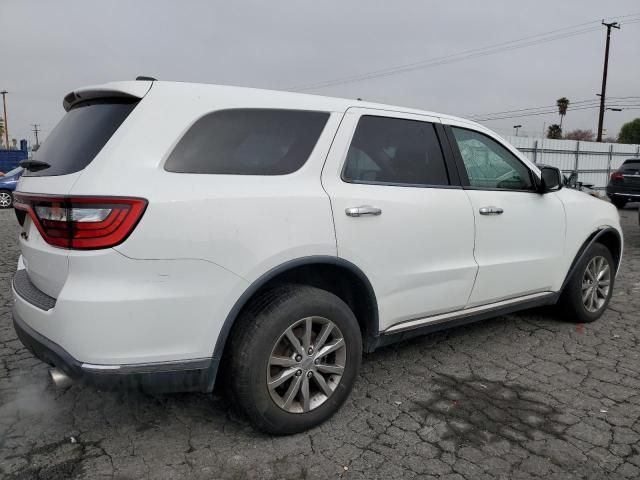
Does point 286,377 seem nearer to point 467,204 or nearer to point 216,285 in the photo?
point 216,285

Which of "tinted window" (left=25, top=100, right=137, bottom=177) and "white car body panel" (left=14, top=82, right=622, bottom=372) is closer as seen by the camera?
"white car body panel" (left=14, top=82, right=622, bottom=372)

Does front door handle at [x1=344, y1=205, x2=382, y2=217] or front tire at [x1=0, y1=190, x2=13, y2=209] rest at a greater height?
front door handle at [x1=344, y1=205, x2=382, y2=217]

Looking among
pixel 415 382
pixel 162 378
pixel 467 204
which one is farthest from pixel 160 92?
pixel 415 382

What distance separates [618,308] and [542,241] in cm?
187

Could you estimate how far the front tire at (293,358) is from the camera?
247cm

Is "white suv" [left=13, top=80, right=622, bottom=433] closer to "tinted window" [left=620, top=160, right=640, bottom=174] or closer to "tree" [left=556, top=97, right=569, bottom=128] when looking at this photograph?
"tinted window" [left=620, top=160, right=640, bottom=174]

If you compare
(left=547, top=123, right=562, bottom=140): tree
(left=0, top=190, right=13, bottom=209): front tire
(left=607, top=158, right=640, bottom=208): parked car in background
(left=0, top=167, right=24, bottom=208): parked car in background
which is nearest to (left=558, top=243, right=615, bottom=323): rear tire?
(left=607, top=158, right=640, bottom=208): parked car in background

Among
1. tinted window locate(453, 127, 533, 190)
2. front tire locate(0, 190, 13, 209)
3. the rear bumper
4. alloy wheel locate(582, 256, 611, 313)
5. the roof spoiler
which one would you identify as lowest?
front tire locate(0, 190, 13, 209)

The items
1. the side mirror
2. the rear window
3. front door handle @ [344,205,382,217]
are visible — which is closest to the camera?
front door handle @ [344,205,382,217]

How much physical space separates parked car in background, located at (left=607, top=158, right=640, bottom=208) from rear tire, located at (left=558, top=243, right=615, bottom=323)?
40.2ft

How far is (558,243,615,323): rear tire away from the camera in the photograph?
4426mm

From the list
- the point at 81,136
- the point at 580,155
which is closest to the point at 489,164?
the point at 81,136

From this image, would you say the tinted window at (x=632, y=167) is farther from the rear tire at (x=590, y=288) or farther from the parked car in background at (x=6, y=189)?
the parked car in background at (x=6, y=189)

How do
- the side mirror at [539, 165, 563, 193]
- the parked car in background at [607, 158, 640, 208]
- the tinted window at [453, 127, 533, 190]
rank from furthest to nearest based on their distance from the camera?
the parked car in background at [607, 158, 640, 208] → the side mirror at [539, 165, 563, 193] → the tinted window at [453, 127, 533, 190]
